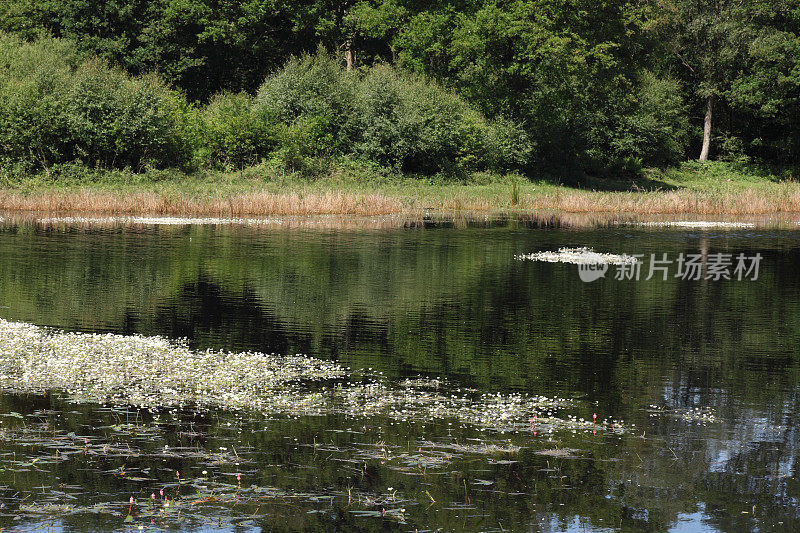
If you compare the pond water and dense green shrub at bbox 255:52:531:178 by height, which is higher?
dense green shrub at bbox 255:52:531:178

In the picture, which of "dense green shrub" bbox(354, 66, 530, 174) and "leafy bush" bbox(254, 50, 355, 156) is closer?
"leafy bush" bbox(254, 50, 355, 156)

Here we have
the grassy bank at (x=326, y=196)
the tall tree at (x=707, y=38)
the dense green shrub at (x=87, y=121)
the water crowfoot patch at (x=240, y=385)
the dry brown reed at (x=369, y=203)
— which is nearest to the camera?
the water crowfoot patch at (x=240, y=385)

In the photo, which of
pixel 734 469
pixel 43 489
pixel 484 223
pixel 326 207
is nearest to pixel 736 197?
pixel 484 223

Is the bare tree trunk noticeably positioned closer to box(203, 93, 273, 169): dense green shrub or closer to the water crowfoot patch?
box(203, 93, 273, 169): dense green shrub

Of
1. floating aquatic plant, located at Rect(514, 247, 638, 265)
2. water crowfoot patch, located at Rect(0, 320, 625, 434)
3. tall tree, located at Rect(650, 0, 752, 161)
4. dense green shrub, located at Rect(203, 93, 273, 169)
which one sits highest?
tall tree, located at Rect(650, 0, 752, 161)

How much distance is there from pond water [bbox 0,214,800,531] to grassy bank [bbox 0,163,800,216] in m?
18.7

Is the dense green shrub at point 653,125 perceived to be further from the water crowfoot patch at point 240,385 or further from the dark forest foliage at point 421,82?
the water crowfoot patch at point 240,385

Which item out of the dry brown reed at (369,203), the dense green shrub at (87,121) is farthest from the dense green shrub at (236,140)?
the dry brown reed at (369,203)

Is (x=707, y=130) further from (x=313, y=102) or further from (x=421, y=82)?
(x=313, y=102)

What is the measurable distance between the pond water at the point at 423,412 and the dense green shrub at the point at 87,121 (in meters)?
24.6

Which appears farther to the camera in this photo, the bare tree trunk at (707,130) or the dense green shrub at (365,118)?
the bare tree trunk at (707,130)

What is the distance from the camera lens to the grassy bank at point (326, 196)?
49969 millimetres

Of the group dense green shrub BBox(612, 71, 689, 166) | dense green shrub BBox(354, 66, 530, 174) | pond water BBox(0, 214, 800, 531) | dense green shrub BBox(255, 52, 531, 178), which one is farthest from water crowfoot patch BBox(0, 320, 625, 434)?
dense green shrub BBox(612, 71, 689, 166)

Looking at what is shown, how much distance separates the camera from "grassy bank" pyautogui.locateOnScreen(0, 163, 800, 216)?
164 ft
